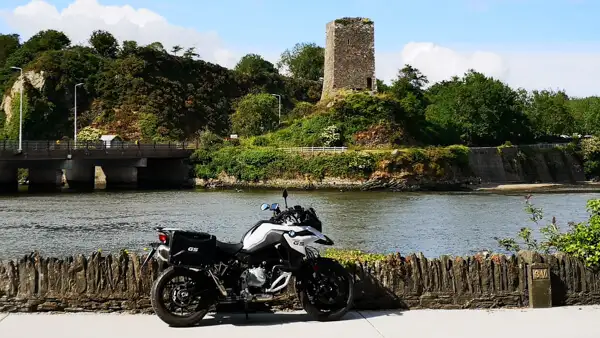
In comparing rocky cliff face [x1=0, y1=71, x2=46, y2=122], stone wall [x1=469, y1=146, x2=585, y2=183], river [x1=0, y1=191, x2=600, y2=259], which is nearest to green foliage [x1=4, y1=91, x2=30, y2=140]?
rocky cliff face [x1=0, y1=71, x2=46, y2=122]

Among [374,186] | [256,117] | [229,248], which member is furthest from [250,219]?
[256,117]

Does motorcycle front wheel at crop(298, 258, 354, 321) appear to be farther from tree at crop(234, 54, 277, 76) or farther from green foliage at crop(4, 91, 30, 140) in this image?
tree at crop(234, 54, 277, 76)

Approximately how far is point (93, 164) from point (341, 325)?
6387 centimetres

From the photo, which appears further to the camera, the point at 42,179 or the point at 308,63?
the point at 308,63

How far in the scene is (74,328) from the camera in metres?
8.19

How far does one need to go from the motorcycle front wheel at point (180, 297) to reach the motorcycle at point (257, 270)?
0.01 metres

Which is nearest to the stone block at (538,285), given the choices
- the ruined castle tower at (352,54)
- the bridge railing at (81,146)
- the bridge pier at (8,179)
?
the bridge railing at (81,146)

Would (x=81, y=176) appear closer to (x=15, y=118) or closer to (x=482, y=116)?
(x=15, y=118)

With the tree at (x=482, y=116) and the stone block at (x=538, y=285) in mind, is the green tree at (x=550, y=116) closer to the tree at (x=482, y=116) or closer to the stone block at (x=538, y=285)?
the tree at (x=482, y=116)

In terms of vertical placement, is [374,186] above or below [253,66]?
below

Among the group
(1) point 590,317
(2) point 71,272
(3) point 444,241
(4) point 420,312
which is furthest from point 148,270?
(3) point 444,241

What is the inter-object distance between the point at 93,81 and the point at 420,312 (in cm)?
9463

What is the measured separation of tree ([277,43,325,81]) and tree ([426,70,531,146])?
1579 inches

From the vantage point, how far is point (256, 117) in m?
85.2
